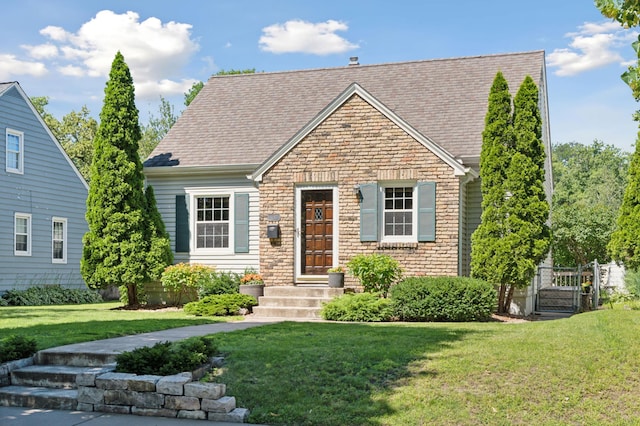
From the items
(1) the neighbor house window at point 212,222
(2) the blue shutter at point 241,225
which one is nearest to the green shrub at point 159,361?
(2) the blue shutter at point 241,225

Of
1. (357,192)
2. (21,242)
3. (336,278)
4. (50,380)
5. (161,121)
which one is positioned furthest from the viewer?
(161,121)

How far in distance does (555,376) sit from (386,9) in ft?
28.2

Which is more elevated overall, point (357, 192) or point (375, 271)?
point (357, 192)

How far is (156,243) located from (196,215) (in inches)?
52.3

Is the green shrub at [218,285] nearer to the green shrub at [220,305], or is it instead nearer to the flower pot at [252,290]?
the flower pot at [252,290]

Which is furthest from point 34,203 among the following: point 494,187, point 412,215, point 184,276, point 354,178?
point 494,187

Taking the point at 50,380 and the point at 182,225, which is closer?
the point at 50,380

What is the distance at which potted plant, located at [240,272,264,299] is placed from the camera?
15008 mm

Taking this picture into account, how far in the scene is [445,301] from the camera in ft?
41.9

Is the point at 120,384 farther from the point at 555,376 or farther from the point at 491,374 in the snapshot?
the point at 555,376

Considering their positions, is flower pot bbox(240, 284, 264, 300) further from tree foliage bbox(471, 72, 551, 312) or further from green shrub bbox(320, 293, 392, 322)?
tree foliage bbox(471, 72, 551, 312)

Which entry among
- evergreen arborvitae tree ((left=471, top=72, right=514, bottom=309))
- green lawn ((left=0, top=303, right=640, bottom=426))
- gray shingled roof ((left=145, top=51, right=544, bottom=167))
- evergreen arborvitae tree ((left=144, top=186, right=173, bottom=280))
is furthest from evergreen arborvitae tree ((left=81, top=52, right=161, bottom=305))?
evergreen arborvitae tree ((left=471, top=72, right=514, bottom=309))

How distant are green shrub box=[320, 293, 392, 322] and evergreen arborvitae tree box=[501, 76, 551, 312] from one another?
2.87 meters

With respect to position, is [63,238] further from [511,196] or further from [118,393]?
[118,393]
